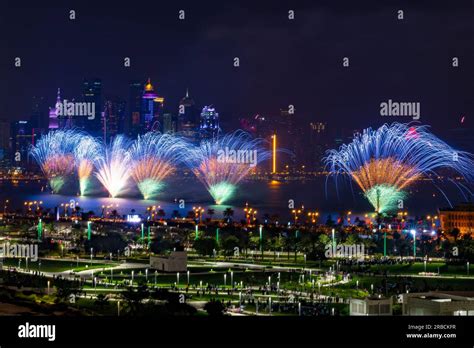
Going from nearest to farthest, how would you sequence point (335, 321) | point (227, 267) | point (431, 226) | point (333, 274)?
point (335, 321) < point (333, 274) < point (227, 267) < point (431, 226)

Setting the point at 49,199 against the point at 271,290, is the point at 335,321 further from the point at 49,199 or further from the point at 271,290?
the point at 49,199

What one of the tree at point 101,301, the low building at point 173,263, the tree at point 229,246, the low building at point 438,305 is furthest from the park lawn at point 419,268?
the low building at point 438,305

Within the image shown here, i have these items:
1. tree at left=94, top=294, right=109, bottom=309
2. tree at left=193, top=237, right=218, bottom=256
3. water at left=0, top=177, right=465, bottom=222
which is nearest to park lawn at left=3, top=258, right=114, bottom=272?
tree at left=193, top=237, right=218, bottom=256

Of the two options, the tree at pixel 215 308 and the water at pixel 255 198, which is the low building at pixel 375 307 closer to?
the tree at pixel 215 308

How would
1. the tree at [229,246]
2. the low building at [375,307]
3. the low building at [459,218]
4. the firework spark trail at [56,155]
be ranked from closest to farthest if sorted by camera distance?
the low building at [375,307]
the tree at [229,246]
the low building at [459,218]
the firework spark trail at [56,155]

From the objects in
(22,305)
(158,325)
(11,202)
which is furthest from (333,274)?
(11,202)
